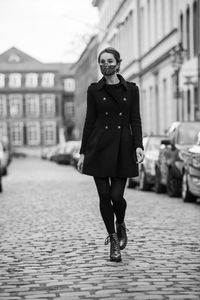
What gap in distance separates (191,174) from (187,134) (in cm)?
297

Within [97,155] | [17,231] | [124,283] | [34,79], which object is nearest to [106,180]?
[97,155]

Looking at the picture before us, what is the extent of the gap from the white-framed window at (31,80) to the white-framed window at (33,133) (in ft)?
20.1

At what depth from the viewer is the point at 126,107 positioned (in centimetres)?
854

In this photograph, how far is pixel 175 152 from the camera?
62.7 ft

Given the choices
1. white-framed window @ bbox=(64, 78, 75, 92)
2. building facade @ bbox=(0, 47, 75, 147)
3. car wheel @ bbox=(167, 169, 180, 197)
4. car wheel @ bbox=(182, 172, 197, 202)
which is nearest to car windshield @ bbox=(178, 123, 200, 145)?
car wheel @ bbox=(167, 169, 180, 197)

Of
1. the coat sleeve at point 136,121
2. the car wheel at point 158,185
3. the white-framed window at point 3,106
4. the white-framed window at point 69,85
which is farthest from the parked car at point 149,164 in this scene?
the white-framed window at point 69,85

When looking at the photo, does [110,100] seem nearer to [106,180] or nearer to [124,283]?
[106,180]

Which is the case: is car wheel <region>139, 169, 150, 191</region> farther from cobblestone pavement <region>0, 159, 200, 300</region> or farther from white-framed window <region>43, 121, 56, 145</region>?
white-framed window <region>43, 121, 56, 145</region>

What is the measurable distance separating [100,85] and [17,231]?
405 cm

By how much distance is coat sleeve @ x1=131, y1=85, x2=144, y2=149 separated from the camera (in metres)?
8.55

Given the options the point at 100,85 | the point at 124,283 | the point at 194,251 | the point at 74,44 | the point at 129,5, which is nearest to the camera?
the point at 124,283

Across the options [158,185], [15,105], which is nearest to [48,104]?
[15,105]

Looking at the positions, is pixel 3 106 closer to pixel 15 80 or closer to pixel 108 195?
pixel 15 80

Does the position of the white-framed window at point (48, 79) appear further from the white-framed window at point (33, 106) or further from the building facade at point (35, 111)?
the white-framed window at point (33, 106)
